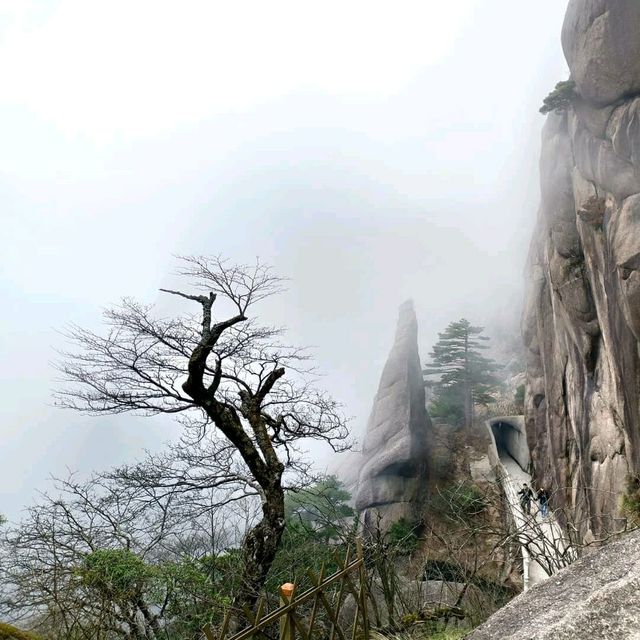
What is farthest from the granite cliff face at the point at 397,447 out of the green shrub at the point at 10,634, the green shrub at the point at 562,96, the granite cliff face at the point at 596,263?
the green shrub at the point at 10,634

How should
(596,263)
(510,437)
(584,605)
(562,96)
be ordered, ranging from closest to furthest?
1. (584,605)
2. (596,263)
3. (562,96)
4. (510,437)

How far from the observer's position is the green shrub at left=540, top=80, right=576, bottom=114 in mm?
14444

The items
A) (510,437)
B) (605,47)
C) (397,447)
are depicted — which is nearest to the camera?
(605,47)

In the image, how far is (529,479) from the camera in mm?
22641

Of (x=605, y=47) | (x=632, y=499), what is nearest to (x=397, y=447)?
(x=632, y=499)

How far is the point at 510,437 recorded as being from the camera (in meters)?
27.7

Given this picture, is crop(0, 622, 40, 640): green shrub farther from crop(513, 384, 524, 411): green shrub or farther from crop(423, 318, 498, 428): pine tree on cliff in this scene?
crop(513, 384, 524, 411): green shrub

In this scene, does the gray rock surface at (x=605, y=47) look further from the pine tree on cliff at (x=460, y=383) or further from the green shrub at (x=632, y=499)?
the pine tree on cliff at (x=460, y=383)

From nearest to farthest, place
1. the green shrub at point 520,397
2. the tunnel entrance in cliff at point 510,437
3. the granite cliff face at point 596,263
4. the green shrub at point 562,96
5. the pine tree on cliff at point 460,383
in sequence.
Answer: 1. the granite cliff face at point 596,263
2. the green shrub at point 562,96
3. the tunnel entrance in cliff at point 510,437
4. the green shrub at point 520,397
5. the pine tree on cliff at point 460,383

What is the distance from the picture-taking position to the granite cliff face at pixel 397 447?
24.0m

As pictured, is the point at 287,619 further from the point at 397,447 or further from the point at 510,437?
the point at 510,437

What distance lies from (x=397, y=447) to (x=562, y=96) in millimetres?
18337

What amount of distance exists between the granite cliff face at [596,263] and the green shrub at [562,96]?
0.29 m

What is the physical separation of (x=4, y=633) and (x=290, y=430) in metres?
5.14
